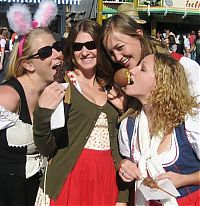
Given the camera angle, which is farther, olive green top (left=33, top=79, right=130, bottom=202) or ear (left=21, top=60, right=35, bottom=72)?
ear (left=21, top=60, right=35, bottom=72)

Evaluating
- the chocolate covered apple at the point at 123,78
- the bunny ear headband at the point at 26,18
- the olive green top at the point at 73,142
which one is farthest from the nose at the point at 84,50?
the chocolate covered apple at the point at 123,78

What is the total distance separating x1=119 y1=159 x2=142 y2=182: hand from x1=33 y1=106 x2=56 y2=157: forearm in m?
0.43

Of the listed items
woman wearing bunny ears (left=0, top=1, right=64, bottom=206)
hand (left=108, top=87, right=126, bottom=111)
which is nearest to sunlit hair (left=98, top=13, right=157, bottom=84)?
hand (left=108, top=87, right=126, bottom=111)

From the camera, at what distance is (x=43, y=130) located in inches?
91.7

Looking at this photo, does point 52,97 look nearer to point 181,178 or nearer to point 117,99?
point 117,99

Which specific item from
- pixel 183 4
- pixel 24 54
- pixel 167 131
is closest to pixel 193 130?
pixel 167 131

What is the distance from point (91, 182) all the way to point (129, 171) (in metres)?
0.40

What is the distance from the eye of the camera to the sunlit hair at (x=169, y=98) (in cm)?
217

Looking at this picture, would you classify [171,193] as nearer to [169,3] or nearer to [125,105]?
[125,105]

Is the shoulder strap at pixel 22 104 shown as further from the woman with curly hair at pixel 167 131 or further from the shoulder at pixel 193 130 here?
the shoulder at pixel 193 130

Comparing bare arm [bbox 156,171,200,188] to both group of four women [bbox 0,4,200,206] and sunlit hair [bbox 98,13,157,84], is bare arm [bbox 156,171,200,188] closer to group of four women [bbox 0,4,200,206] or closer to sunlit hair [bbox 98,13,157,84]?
group of four women [bbox 0,4,200,206]

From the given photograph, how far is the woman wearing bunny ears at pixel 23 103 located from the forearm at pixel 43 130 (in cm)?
24

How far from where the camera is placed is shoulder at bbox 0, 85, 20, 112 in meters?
2.48

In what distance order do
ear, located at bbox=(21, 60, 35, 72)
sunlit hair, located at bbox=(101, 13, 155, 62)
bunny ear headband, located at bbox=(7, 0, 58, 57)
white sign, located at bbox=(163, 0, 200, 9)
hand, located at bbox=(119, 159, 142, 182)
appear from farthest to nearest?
white sign, located at bbox=(163, 0, 200, 9) → bunny ear headband, located at bbox=(7, 0, 58, 57) → ear, located at bbox=(21, 60, 35, 72) → sunlit hair, located at bbox=(101, 13, 155, 62) → hand, located at bbox=(119, 159, 142, 182)
